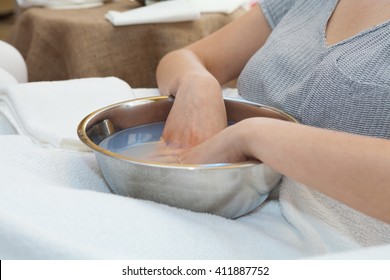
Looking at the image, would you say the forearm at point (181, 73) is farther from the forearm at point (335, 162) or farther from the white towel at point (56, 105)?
the forearm at point (335, 162)

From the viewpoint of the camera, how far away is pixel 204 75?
91 cm

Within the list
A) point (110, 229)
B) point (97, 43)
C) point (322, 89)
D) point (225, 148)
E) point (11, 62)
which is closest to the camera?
point (110, 229)

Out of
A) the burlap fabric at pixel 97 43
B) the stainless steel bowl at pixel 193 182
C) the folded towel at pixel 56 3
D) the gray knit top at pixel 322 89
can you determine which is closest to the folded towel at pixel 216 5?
the burlap fabric at pixel 97 43

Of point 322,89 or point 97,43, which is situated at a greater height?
point 322,89

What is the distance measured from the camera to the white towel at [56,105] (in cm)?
81

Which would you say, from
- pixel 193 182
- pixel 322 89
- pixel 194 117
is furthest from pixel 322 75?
pixel 193 182

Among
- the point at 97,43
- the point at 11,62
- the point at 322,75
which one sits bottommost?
the point at 97,43

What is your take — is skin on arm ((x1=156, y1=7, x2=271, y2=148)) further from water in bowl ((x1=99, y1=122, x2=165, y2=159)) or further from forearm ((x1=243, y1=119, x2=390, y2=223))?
forearm ((x1=243, y1=119, x2=390, y2=223))

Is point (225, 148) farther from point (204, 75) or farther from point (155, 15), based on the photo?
point (155, 15)

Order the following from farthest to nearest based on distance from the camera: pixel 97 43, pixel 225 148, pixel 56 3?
pixel 56 3 → pixel 97 43 → pixel 225 148

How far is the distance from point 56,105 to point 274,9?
1.52 feet

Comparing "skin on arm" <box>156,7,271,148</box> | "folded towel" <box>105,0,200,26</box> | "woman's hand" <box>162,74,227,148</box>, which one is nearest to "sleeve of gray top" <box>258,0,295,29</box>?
"skin on arm" <box>156,7,271,148</box>

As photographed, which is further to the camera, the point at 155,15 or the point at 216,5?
the point at 216,5

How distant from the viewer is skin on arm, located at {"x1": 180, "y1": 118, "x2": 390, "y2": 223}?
22.4 inches
